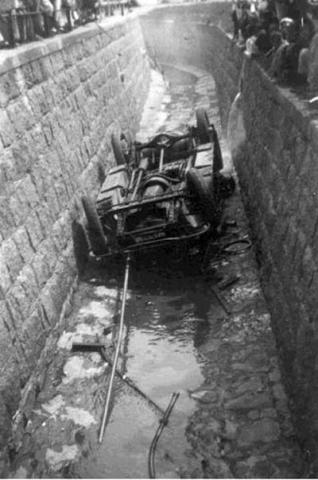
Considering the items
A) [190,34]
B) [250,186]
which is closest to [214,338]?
[250,186]

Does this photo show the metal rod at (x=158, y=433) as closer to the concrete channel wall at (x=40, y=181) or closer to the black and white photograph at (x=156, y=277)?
the black and white photograph at (x=156, y=277)

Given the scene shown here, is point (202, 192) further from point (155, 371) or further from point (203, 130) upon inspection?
point (203, 130)

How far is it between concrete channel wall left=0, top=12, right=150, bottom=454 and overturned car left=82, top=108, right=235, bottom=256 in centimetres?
53

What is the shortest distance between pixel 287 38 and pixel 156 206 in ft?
11.9

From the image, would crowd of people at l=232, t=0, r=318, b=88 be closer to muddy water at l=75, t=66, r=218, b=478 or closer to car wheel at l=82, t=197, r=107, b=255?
muddy water at l=75, t=66, r=218, b=478

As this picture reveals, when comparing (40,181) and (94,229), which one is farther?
(94,229)

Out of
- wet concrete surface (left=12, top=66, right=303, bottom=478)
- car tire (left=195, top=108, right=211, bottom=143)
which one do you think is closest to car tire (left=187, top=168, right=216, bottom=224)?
wet concrete surface (left=12, top=66, right=303, bottom=478)

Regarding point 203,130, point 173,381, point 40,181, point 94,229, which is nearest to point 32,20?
point 40,181

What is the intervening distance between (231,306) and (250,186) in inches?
117

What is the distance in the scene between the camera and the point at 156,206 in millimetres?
7906

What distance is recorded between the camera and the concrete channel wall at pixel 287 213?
4.65 meters

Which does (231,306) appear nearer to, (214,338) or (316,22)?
(214,338)

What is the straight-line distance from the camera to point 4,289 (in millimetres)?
5230

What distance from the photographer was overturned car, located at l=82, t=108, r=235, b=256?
7457 millimetres
